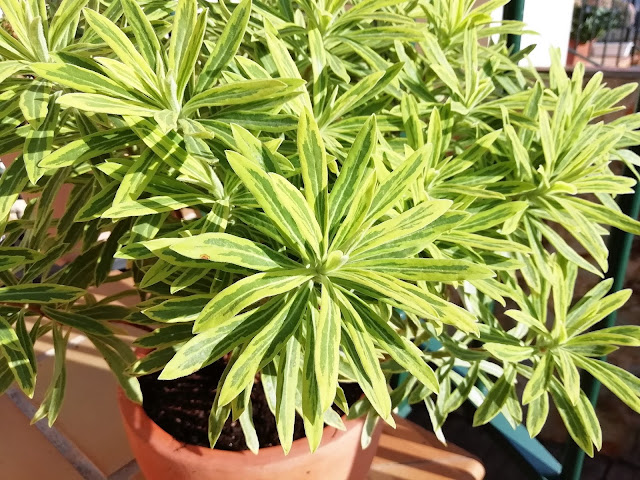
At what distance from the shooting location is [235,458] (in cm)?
78

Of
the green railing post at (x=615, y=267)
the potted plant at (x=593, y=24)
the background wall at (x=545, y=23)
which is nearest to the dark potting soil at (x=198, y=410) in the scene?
the green railing post at (x=615, y=267)

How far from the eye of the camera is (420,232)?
54 cm

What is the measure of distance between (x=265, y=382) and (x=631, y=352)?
1.78 meters

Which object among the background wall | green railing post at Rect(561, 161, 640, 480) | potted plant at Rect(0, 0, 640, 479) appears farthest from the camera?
the background wall

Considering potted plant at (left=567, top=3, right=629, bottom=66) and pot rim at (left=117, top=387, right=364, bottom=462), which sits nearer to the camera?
pot rim at (left=117, top=387, right=364, bottom=462)

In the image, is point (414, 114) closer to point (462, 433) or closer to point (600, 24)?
point (462, 433)

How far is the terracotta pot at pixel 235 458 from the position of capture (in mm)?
772

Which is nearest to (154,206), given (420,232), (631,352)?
(420,232)

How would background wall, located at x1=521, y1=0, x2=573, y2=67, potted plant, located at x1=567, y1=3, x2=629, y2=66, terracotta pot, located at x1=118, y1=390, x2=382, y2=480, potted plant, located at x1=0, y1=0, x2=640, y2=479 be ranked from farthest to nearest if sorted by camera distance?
1. potted plant, located at x1=567, y1=3, x2=629, y2=66
2. background wall, located at x1=521, y1=0, x2=573, y2=67
3. terracotta pot, located at x1=118, y1=390, x2=382, y2=480
4. potted plant, located at x1=0, y1=0, x2=640, y2=479

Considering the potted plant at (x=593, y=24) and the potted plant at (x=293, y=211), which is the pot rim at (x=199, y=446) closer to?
the potted plant at (x=293, y=211)

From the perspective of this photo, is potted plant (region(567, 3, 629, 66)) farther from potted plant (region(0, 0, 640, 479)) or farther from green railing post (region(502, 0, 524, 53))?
potted plant (region(0, 0, 640, 479))

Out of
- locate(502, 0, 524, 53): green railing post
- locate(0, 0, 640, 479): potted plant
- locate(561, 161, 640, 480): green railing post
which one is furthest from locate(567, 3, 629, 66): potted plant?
locate(0, 0, 640, 479): potted plant

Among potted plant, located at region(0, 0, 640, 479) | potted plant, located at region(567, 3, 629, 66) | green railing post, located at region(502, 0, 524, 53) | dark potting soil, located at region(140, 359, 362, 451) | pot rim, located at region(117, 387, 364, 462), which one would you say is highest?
green railing post, located at region(502, 0, 524, 53)

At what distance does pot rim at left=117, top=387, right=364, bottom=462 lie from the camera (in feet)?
2.57
